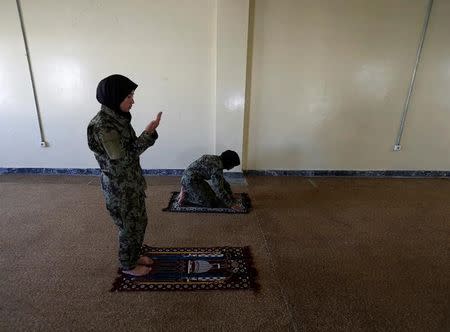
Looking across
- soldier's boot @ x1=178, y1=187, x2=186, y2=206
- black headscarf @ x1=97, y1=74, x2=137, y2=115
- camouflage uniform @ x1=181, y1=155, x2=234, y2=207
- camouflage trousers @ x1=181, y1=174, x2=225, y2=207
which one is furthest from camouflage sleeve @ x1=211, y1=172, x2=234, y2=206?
black headscarf @ x1=97, y1=74, x2=137, y2=115

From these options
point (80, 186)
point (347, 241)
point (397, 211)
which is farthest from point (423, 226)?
point (80, 186)

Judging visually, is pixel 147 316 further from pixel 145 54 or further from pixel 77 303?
pixel 145 54

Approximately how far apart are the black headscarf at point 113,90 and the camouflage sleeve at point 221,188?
1362 mm

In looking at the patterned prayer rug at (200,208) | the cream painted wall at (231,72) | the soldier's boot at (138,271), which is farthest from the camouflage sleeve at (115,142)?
the cream painted wall at (231,72)

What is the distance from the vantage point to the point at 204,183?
2785mm

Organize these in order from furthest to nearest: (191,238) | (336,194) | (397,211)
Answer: (336,194) → (397,211) → (191,238)

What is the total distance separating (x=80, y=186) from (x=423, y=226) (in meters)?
3.57

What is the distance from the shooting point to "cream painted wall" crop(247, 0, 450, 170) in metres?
3.27

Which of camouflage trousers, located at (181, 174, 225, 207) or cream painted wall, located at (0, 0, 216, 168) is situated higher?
cream painted wall, located at (0, 0, 216, 168)

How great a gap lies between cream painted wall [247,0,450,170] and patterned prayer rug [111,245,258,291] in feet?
6.21

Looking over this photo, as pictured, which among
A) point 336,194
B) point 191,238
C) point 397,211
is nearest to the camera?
point 191,238

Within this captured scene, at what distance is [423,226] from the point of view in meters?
2.55

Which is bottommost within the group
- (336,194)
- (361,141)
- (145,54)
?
(336,194)

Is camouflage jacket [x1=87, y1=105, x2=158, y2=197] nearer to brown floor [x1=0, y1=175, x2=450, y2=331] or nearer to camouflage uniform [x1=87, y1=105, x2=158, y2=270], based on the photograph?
camouflage uniform [x1=87, y1=105, x2=158, y2=270]
